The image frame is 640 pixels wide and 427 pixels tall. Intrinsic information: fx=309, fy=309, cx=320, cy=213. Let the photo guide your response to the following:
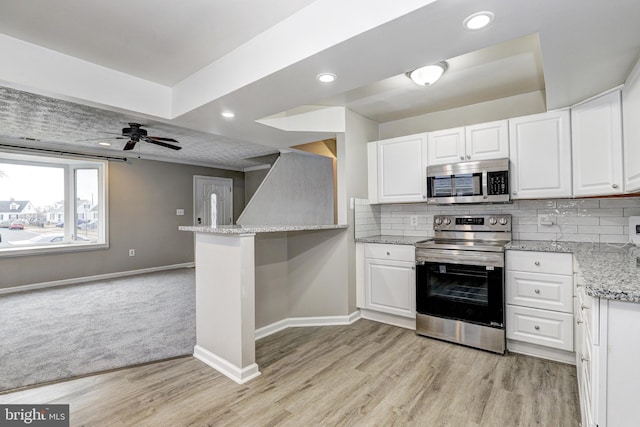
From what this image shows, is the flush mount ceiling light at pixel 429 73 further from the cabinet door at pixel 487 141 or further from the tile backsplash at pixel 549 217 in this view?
the tile backsplash at pixel 549 217

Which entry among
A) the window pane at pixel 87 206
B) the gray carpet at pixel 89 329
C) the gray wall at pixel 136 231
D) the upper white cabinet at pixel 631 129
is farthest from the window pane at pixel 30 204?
the upper white cabinet at pixel 631 129

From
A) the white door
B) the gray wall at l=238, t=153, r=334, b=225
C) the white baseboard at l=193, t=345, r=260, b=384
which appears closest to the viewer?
the white baseboard at l=193, t=345, r=260, b=384

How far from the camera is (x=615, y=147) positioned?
2.21 meters

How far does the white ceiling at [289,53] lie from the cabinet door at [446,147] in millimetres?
366

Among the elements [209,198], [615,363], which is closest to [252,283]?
[615,363]

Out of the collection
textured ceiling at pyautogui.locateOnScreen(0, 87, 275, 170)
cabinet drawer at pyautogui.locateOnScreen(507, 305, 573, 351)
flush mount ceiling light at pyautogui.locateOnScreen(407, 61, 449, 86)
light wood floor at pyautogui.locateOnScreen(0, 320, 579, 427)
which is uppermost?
textured ceiling at pyautogui.locateOnScreen(0, 87, 275, 170)

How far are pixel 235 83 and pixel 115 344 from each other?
2575 millimetres

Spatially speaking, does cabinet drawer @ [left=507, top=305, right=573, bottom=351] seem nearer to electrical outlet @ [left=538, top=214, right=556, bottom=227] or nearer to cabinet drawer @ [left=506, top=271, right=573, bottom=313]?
cabinet drawer @ [left=506, top=271, right=573, bottom=313]

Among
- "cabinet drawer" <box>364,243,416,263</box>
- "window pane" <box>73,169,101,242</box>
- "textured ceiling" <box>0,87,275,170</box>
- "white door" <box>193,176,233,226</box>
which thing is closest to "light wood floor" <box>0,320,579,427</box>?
"cabinet drawer" <box>364,243,416,263</box>

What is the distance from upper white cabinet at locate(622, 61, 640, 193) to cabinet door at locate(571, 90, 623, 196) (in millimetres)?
91

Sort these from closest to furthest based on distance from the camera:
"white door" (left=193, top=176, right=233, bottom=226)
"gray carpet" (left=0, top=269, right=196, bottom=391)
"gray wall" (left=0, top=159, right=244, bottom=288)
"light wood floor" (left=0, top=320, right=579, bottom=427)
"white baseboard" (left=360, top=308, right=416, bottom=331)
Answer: "light wood floor" (left=0, top=320, right=579, bottom=427)
"gray carpet" (left=0, top=269, right=196, bottom=391)
"white baseboard" (left=360, top=308, right=416, bottom=331)
"gray wall" (left=0, top=159, right=244, bottom=288)
"white door" (left=193, top=176, right=233, bottom=226)

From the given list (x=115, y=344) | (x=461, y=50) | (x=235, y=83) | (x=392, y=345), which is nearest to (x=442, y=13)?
(x=461, y=50)

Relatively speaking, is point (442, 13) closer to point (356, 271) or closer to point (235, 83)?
point (235, 83)

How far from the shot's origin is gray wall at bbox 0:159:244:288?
5.09 metres
